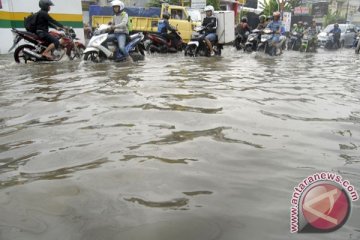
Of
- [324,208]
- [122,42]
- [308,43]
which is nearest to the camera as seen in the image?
[324,208]

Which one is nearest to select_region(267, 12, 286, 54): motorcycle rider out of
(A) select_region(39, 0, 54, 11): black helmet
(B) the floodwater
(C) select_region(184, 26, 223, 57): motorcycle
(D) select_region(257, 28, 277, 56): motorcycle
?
(D) select_region(257, 28, 277, 56): motorcycle

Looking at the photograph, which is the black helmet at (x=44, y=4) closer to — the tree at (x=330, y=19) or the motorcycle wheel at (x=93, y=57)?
the motorcycle wheel at (x=93, y=57)

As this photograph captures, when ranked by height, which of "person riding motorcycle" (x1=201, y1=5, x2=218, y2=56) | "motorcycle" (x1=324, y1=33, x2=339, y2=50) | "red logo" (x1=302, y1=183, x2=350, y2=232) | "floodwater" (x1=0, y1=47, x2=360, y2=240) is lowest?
"motorcycle" (x1=324, y1=33, x2=339, y2=50)

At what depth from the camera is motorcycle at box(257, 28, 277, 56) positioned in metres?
12.7

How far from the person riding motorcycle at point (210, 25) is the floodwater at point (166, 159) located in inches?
269

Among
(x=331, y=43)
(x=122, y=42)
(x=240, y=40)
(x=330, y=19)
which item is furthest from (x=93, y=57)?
(x=330, y=19)

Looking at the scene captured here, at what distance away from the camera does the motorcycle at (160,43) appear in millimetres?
13359

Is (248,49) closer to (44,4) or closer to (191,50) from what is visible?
(191,50)

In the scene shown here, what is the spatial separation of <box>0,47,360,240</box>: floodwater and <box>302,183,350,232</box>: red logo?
0.06m

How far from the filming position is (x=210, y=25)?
11859mm

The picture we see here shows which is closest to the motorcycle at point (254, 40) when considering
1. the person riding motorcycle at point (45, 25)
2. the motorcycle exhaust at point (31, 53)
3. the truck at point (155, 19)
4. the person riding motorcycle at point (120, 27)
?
the truck at point (155, 19)

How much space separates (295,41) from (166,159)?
16.6m

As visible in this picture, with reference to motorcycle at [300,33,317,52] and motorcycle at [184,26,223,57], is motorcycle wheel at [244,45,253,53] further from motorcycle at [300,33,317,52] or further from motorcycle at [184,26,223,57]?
motorcycle at [300,33,317,52]

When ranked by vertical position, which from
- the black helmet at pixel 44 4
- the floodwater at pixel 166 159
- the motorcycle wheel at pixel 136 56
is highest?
the black helmet at pixel 44 4
